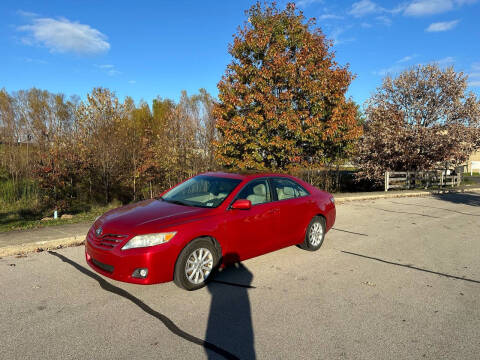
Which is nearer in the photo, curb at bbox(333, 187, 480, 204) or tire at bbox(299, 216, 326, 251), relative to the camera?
tire at bbox(299, 216, 326, 251)

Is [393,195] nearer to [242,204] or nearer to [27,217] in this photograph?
[242,204]

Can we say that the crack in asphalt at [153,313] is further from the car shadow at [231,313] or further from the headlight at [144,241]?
the headlight at [144,241]

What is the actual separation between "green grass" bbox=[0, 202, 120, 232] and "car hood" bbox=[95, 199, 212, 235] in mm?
3883

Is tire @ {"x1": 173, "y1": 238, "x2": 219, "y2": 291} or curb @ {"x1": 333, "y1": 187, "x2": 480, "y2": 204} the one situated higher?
tire @ {"x1": 173, "y1": 238, "x2": 219, "y2": 291}

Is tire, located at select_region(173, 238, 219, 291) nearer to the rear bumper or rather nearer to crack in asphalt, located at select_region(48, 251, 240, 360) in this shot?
the rear bumper

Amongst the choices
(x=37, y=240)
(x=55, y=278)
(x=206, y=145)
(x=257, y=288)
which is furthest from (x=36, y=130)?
(x=257, y=288)

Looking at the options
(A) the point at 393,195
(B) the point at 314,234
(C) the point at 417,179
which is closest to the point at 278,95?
(A) the point at 393,195

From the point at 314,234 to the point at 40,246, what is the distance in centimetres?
488

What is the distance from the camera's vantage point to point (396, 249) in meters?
6.43

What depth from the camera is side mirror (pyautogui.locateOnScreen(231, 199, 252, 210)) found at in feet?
15.4

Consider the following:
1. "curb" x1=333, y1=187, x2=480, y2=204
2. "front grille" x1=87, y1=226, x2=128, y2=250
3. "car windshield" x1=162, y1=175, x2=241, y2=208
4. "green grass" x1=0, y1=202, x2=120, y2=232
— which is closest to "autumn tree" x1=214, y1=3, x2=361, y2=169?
"curb" x1=333, y1=187, x2=480, y2=204

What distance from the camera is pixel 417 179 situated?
2181 centimetres

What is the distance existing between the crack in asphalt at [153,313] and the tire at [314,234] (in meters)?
3.19

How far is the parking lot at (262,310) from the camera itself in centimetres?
298
